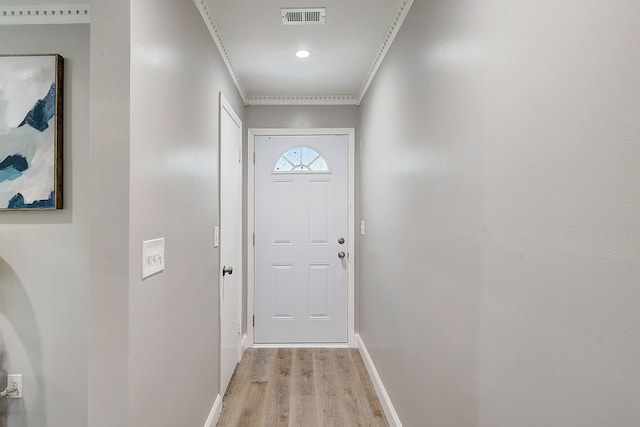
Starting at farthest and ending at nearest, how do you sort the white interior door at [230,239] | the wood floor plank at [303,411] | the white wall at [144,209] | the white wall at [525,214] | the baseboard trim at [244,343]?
the baseboard trim at [244,343] < the white interior door at [230,239] < the wood floor plank at [303,411] < the white wall at [144,209] < the white wall at [525,214]

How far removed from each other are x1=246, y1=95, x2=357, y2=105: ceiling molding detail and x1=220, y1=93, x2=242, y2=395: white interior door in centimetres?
46

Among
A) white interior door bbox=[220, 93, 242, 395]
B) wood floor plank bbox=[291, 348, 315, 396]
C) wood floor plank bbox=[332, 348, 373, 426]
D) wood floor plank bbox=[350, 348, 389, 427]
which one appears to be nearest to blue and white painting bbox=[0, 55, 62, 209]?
white interior door bbox=[220, 93, 242, 395]

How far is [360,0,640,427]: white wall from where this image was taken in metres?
Result: 0.60

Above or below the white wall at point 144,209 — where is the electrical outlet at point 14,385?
below

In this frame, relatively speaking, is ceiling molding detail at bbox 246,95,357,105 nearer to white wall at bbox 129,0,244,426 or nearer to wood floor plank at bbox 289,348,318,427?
white wall at bbox 129,0,244,426

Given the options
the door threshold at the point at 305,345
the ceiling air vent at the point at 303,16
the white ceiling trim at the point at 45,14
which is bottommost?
the door threshold at the point at 305,345

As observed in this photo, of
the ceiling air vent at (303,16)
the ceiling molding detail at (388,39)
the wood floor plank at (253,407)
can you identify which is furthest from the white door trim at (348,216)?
the ceiling air vent at (303,16)

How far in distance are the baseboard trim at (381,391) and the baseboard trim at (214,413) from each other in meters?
1.08

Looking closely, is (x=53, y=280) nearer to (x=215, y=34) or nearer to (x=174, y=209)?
(x=174, y=209)

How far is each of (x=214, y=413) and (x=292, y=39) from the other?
2416mm

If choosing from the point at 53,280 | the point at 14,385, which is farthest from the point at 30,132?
the point at 14,385

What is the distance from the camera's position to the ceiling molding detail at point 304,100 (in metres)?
3.29

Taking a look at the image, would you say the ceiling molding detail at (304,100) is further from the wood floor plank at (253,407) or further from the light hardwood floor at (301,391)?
the wood floor plank at (253,407)

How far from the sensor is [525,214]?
833 millimetres
